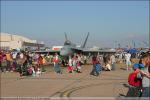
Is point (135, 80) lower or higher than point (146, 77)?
lower

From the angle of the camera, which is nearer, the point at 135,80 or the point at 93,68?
the point at 135,80

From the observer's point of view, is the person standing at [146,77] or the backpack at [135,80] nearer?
the person standing at [146,77]

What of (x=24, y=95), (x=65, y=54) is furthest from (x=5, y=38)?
(x=24, y=95)

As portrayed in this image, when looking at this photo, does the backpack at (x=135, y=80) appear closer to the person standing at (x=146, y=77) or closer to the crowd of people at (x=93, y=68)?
the crowd of people at (x=93, y=68)

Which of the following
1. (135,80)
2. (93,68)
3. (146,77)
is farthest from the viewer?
(93,68)

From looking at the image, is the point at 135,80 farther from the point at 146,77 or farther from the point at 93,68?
the point at 93,68

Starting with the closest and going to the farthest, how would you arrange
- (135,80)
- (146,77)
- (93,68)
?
(146,77)
(135,80)
(93,68)

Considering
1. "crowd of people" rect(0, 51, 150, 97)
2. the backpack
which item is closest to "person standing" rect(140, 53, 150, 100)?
"crowd of people" rect(0, 51, 150, 97)

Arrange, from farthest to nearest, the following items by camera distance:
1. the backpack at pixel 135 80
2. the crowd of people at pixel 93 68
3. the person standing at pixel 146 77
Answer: the backpack at pixel 135 80, the crowd of people at pixel 93 68, the person standing at pixel 146 77

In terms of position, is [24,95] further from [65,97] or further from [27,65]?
[27,65]

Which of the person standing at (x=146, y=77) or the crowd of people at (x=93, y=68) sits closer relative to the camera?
the person standing at (x=146, y=77)

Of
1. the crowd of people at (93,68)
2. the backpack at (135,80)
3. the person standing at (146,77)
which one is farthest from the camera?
the backpack at (135,80)

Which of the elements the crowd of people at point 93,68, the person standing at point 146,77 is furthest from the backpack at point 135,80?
the person standing at point 146,77

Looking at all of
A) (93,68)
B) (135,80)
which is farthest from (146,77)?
(93,68)
